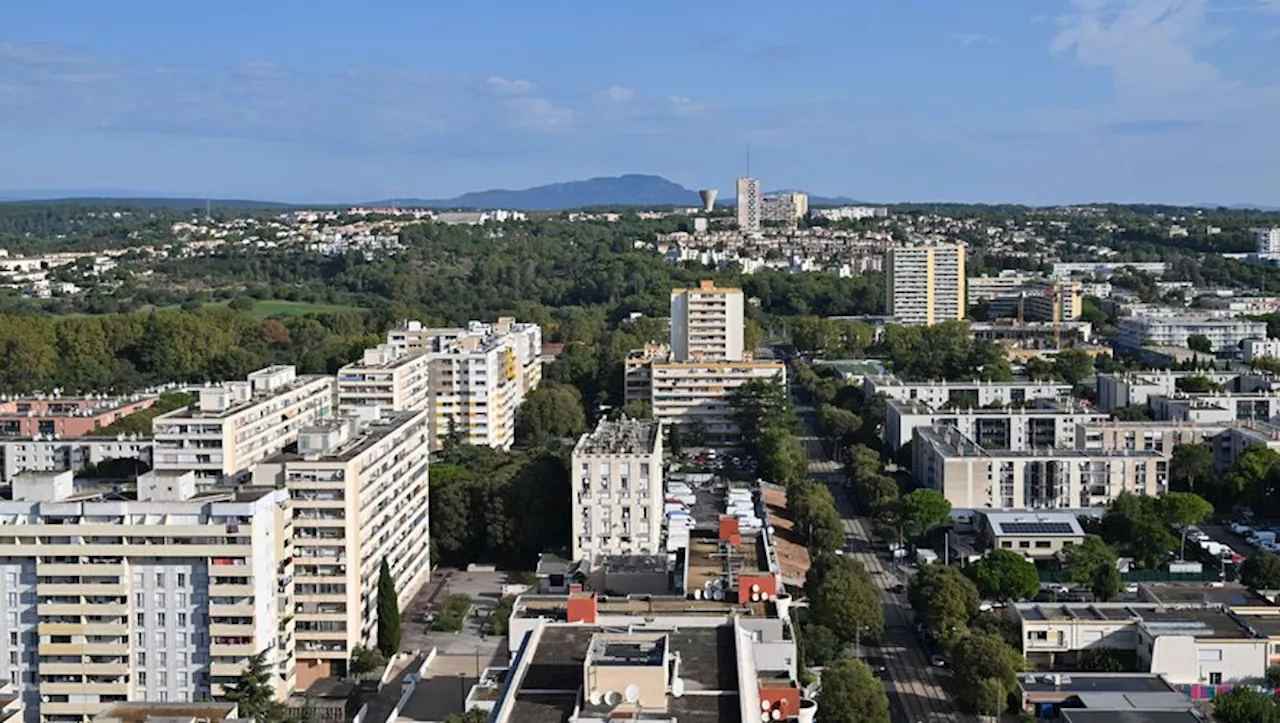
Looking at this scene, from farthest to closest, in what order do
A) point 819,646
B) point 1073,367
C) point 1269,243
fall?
point 1269,243 < point 1073,367 < point 819,646

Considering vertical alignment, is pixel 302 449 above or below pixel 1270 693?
above

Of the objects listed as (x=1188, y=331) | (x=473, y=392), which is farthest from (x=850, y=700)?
(x=1188, y=331)

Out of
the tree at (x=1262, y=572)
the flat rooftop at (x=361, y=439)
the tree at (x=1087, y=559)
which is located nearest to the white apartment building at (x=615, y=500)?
the flat rooftop at (x=361, y=439)

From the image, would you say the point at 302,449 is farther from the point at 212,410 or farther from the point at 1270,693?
the point at 1270,693

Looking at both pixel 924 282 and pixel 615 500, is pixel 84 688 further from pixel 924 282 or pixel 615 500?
pixel 924 282

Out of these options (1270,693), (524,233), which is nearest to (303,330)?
(1270,693)

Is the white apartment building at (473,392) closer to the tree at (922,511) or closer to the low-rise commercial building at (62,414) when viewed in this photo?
the low-rise commercial building at (62,414)
